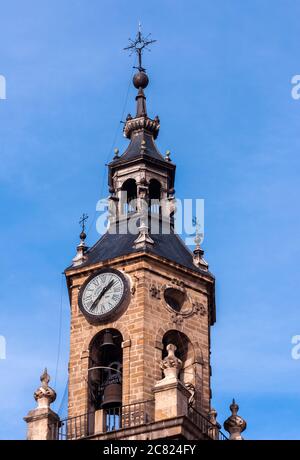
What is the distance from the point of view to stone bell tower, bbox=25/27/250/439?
55438mm

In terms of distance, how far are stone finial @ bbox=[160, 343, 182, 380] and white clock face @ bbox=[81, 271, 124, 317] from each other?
10.5 ft

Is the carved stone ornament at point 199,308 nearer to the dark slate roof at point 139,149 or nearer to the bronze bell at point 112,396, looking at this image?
the bronze bell at point 112,396

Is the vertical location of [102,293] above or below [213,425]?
above

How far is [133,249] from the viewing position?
60.0 m

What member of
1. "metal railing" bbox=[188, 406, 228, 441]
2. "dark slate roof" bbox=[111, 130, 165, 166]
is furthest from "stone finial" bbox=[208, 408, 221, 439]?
"dark slate roof" bbox=[111, 130, 165, 166]

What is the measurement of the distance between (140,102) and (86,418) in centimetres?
1505

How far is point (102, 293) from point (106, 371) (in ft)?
8.93

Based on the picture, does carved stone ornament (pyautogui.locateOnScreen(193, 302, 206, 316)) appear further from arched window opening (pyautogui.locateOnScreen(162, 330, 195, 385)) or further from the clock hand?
the clock hand

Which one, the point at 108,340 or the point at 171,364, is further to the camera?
the point at 108,340

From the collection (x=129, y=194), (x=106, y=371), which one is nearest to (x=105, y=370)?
(x=106, y=371)

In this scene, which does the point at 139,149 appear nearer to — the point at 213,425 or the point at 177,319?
the point at 177,319
